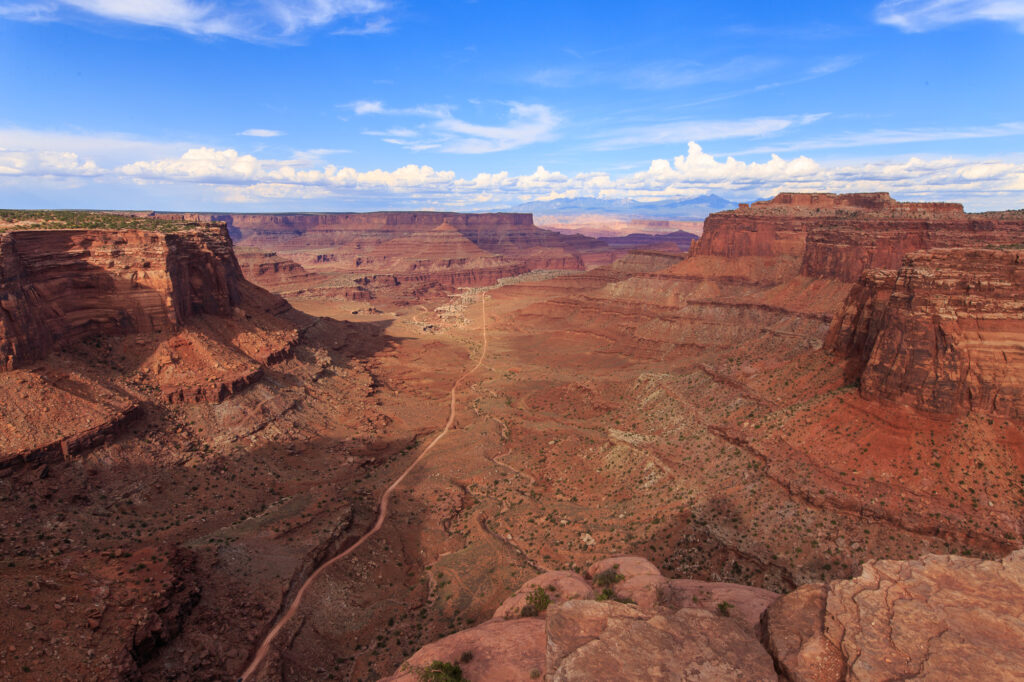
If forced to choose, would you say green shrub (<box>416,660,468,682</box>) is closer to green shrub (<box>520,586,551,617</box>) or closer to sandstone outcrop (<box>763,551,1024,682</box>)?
green shrub (<box>520,586,551,617</box>)

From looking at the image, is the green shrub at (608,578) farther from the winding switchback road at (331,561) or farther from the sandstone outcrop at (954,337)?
the sandstone outcrop at (954,337)

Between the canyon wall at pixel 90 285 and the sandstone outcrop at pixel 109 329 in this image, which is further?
the canyon wall at pixel 90 285

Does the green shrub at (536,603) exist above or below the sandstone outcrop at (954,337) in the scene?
below

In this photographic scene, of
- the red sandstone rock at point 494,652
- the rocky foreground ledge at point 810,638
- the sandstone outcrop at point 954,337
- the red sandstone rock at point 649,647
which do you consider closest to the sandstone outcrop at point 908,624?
the rocky foreground ledge at point 810,638

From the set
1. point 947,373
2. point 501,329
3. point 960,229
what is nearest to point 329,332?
point 501,329

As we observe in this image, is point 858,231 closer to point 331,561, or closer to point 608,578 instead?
point 608,578

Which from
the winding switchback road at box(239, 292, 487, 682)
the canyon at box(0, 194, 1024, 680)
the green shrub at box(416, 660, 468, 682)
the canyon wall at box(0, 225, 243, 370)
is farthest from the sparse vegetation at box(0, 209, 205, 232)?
the green shrub at box(416, 660, 468, 682)

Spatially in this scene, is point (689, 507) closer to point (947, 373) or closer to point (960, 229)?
point (947, 373)
